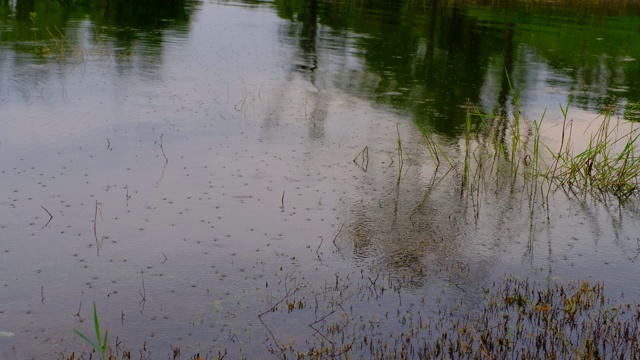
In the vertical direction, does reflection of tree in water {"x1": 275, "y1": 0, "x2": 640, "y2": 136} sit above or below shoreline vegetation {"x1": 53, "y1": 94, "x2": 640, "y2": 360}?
above

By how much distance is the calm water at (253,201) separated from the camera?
6.48 meters

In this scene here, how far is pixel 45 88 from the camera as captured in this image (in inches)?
527

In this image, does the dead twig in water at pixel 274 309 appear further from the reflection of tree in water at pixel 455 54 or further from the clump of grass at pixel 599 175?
the reflection of tree in water at pixel 455 54

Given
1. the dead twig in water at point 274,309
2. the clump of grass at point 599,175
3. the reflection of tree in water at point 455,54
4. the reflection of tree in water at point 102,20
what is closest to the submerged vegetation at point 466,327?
the dead twig in water at point 274,309

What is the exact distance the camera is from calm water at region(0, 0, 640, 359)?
6477mm

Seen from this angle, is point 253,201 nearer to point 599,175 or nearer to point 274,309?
point 274,309

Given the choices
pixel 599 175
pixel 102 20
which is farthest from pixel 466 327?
pixel 102 20

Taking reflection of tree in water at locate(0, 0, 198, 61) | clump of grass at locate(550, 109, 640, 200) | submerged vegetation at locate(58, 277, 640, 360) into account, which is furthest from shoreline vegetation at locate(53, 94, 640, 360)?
reflection of tree in water at locate(0, 0, 198, 61)

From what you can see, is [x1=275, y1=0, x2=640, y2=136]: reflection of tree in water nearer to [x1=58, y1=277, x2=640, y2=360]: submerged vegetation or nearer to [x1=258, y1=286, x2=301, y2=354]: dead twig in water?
[x1=58, y1=277, x2=640, y2=360]: submerged vegetation

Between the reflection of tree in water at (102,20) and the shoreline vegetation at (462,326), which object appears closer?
the shoreline vegetation at (462,326)

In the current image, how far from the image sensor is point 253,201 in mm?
8844

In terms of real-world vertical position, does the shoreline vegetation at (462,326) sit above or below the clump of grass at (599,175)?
below

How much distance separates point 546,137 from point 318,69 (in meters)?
5.82

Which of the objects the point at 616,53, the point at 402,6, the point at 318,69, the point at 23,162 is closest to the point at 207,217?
the point at 23,162
